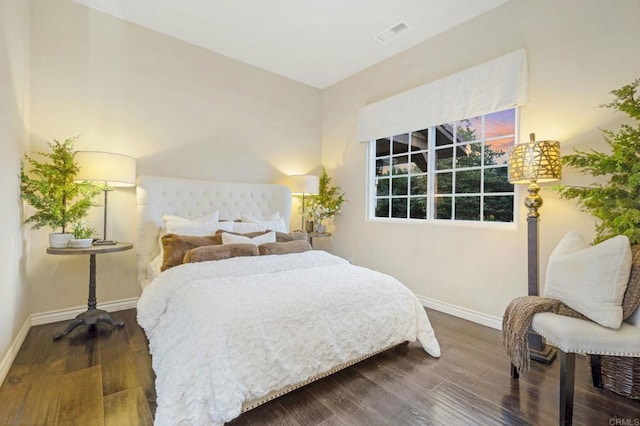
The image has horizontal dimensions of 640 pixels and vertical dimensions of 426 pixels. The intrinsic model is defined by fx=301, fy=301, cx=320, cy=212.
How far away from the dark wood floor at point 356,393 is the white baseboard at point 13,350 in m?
0.04

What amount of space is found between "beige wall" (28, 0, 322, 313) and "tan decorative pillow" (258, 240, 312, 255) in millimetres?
1533

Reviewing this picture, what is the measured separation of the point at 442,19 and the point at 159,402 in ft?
12.9

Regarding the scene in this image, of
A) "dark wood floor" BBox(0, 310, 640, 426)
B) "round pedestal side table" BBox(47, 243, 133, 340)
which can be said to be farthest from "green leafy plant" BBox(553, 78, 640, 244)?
"round pedestal side table" BBox(47, 243, 133, 340)

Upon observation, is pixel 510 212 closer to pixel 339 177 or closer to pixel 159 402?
pixel 339 177

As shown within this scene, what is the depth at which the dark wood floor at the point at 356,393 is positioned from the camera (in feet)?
5.37

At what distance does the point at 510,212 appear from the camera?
2936 millimetres

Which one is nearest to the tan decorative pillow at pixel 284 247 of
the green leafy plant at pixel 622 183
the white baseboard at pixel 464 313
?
the white baseboard at pixel 464 313

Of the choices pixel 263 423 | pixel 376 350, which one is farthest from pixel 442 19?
pixel 263 423

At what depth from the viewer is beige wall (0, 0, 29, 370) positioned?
1995 millimetres

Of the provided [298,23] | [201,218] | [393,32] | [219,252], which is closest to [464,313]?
[219,252]

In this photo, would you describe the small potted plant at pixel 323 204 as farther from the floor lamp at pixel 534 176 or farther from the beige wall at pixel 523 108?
the floor lamp at pixel 534 176

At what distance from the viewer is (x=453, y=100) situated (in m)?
3.23

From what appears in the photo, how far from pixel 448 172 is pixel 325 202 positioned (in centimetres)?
181

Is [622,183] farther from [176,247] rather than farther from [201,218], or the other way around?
[201,218]
